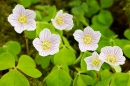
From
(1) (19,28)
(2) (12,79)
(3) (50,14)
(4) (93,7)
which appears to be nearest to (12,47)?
(1) (19,28)

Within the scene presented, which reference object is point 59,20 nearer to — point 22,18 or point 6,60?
point 22,18

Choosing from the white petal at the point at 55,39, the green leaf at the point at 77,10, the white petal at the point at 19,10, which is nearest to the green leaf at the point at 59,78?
the white petal at the point at 55,39

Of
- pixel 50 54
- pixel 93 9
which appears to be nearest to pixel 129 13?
pixel 93 9

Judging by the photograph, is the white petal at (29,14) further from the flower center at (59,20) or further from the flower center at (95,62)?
the flower center at (95,62)

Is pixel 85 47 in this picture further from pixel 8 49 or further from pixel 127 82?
pixel 8 49

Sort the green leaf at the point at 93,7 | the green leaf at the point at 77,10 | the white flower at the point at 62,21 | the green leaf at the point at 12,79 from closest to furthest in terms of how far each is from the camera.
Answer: the green leaf at the point at 12,79 < the white flower at the point at 62,21 < the green leaf at the point at 77,10 < the green leaf at the point at 93,7

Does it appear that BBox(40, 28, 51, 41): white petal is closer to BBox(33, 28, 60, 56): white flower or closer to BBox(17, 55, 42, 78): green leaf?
BBox(33, 28, 60, 56): white flower
